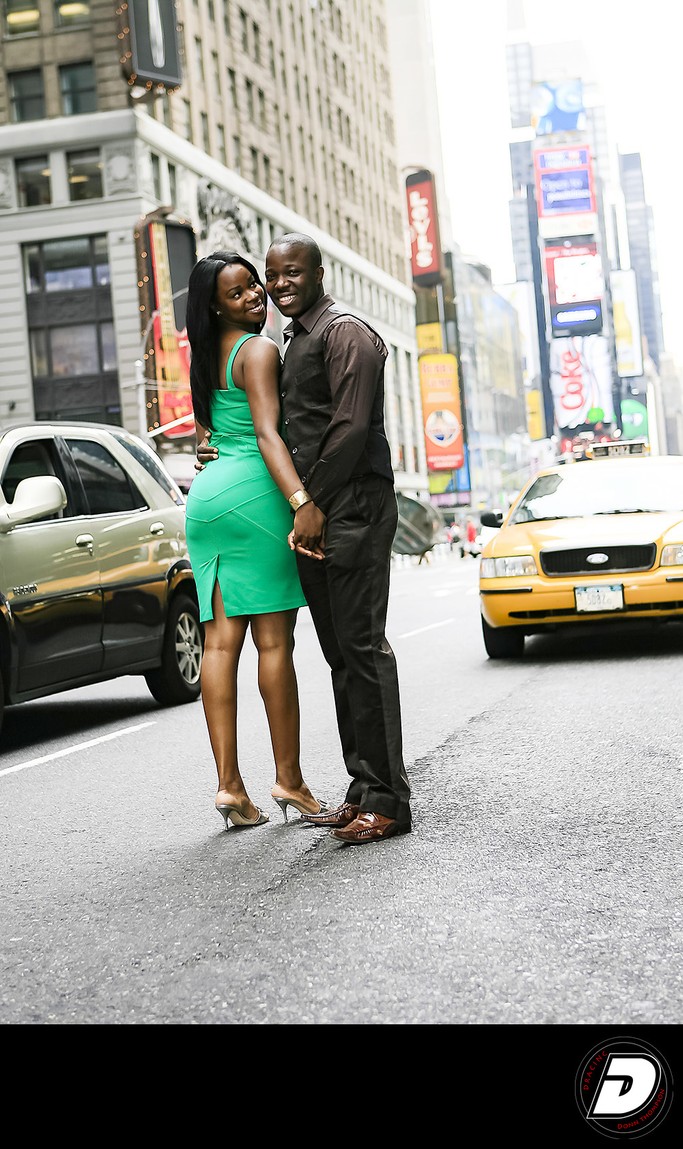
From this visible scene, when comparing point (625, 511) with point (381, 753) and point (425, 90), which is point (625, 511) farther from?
point (425, 90)

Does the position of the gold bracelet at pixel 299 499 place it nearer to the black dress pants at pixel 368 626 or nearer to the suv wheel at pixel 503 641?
the black dress pants at pixel 368 626

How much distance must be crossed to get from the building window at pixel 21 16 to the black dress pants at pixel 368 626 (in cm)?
4493

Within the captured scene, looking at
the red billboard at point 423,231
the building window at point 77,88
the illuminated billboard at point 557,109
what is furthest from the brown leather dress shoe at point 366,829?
the illuminated billboard at point 557,109

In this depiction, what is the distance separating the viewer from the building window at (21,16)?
150 ft

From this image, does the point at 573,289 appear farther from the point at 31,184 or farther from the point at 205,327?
the point at 205,327

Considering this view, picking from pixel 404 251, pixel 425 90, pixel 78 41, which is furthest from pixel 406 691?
pixel 425 90

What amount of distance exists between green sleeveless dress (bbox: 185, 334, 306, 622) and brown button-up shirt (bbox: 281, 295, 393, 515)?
185mm

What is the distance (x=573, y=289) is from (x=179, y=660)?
16829cm

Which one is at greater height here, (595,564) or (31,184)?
(31,184)

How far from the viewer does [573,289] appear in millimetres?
172125

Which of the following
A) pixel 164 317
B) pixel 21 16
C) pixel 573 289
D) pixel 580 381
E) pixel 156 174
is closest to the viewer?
pixel 164 317

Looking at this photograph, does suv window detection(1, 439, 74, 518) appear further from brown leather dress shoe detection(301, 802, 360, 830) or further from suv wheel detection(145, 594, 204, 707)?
brown leather dress shoe detection(301, 802, 360, 830)
